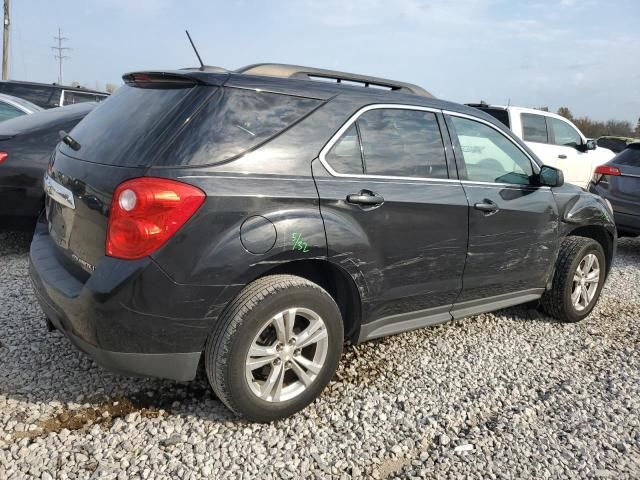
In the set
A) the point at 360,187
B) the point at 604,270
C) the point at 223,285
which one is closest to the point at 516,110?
the point at 604,270

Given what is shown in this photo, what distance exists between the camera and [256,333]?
2496mm

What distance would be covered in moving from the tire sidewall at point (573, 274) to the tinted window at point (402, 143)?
5.26 feet

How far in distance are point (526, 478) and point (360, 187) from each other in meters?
1.58

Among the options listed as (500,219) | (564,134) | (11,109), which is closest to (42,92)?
(11,109)

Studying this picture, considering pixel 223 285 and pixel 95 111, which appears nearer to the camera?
pixel 223 285

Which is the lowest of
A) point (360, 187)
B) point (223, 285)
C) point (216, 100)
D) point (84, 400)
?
point (84, 400)

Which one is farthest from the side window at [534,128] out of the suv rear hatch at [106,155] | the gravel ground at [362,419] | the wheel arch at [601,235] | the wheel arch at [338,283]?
the suv rear hatch at [106,155]

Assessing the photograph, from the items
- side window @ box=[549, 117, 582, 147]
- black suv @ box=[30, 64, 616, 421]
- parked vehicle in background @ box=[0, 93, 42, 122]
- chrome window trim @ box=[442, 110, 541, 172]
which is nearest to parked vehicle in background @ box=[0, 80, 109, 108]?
parked vehicle in background @ box=[0, 93, 42, 122]

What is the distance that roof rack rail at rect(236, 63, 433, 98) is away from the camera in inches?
112

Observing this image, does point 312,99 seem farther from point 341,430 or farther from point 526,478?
point 526,478

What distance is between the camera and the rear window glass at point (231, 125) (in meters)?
2.38

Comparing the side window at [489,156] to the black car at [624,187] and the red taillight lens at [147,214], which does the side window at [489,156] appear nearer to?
the red taillight lens at [147,214]

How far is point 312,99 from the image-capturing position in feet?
9.11

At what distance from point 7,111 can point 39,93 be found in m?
3.71
